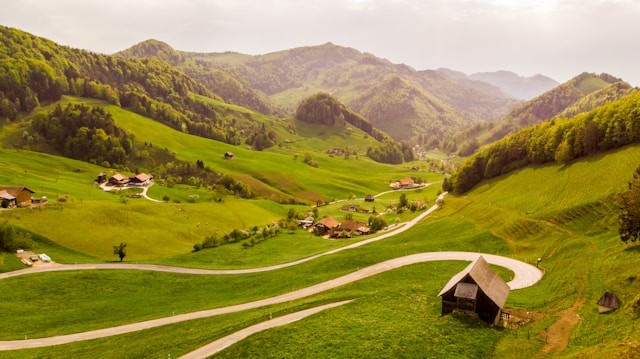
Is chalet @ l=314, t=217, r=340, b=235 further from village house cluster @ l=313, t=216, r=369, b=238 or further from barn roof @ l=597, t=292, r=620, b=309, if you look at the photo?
barn roof @ l=597, t=292, r=620, b=309

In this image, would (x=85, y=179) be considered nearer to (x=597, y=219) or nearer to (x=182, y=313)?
(x=182, y=313)

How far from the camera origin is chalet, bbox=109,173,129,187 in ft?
593

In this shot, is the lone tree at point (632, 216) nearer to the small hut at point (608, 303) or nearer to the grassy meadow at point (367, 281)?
the grassy meadow at point (367, 281)

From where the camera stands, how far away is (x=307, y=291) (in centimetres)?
6762

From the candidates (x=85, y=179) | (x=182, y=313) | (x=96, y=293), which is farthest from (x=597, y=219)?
(x=85, y=179)

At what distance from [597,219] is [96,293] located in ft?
308

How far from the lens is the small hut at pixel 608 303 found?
139ft

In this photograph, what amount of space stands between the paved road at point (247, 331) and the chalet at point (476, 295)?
15108 mm

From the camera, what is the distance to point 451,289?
154 ft

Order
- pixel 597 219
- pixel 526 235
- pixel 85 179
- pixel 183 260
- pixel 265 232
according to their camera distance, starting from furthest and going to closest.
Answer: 1. pixel 85 179
2. pixel 265 232
3. pixel 183 260
4. pixel 526 235
5. pixel 597 219

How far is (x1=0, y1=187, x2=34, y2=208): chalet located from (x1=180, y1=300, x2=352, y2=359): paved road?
3818 inches

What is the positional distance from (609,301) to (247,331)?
1589 inches

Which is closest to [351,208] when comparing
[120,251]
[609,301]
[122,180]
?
[122,180]

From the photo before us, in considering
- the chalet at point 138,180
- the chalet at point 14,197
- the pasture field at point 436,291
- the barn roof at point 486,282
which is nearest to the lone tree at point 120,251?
the pasture field at point 436,291
